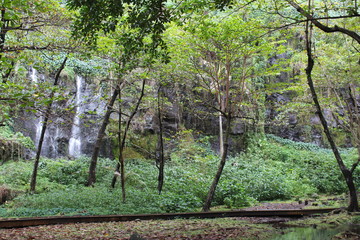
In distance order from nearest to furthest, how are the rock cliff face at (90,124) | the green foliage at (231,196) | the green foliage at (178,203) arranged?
Result: the green foliage at (178,203), the green foliage at (231,196), the rock cliff face at (90,124)

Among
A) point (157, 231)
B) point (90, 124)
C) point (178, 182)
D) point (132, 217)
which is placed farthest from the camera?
point (90, 124)

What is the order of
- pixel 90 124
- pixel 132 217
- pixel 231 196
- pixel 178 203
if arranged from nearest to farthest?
pixel 132 217 → pixel 178 203 → pixel 231 196 → pixel 90 124

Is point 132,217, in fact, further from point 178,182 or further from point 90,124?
point 90,124

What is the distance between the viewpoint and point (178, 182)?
13664 millimetres

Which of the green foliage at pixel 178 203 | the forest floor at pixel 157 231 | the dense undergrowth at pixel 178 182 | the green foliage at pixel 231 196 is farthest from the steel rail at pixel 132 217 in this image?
the green foliage at pixel 231 196

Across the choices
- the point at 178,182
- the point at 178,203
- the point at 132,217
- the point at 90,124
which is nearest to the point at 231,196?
the point at 178,182

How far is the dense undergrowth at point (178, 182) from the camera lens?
10.0 meters

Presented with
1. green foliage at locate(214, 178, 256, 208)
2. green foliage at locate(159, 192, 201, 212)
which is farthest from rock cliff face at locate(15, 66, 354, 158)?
green foliage at locate(159, 192, 201, 212)

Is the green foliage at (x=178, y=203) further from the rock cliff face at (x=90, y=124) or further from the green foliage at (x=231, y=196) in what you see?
the rock cliff face at (x=90, y=124)

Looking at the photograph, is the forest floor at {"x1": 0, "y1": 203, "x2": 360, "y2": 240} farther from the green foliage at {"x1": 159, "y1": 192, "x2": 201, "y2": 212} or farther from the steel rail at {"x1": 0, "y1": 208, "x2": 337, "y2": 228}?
the green foliage at {"x1": 159, "y1": 192, "x2": 201, "y2": 212}

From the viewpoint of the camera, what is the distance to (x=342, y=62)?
516 inches

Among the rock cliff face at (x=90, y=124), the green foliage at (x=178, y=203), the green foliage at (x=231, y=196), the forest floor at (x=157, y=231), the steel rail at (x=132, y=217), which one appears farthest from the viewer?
the rock cliff face at (x=90, y=124)

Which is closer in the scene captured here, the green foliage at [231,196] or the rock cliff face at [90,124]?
the green foliage at [231,196]

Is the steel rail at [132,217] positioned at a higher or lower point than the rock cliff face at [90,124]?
lower
